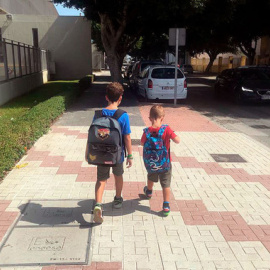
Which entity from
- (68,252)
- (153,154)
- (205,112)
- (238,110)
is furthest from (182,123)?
(68,252)

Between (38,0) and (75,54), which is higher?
(38,0)

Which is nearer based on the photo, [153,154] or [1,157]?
[153,154]

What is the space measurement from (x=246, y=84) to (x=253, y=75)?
3.89 ft

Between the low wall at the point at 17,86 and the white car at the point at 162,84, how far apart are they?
5686 millimetres

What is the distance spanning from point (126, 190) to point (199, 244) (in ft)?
5.22

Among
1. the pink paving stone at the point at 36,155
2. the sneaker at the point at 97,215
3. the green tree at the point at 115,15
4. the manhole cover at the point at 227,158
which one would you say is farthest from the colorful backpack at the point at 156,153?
the green tree at the point at 115,15

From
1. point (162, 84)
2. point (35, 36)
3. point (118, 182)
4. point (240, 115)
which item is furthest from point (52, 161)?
point (35, 36)

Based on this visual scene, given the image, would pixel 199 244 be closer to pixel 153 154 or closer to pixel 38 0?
pixel 153 154

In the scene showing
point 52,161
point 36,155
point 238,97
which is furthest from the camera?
point 238,97

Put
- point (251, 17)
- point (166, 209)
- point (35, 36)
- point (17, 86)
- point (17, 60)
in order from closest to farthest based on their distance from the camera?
point (166, 209)
point (17, 86)
point (17, 60)
point (251, 17)
point (35, 36)

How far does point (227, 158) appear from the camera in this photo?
6293 mm

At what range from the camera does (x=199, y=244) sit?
3350 millimetres

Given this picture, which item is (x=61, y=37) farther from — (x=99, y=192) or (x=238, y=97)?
(x=99, y=192)

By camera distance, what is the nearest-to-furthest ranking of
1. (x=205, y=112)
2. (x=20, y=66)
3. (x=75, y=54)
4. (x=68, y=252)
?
1. (x=68, y=252)
2. (x=205, y=112)
3. (x=20, y=66)
4. (x=75, y=54)
